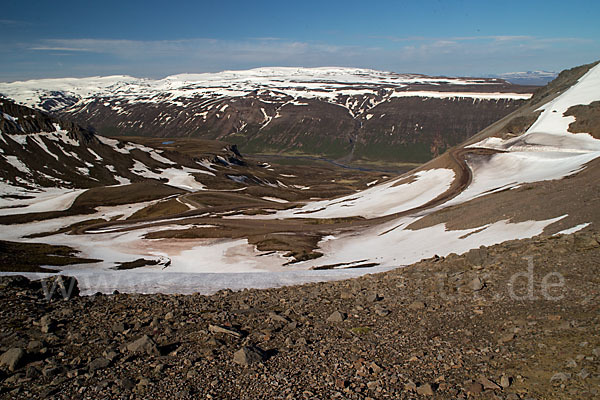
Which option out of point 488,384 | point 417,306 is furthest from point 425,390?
point 417,306

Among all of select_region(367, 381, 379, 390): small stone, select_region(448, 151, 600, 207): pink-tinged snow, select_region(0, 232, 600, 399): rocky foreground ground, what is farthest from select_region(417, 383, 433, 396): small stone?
select_region(448, 151, 600, 207): pink-tinged snow

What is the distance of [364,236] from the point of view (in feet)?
182

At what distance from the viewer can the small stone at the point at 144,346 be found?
1306cm

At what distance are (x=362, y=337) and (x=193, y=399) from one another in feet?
20.2

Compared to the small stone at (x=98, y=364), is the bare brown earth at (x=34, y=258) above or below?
below

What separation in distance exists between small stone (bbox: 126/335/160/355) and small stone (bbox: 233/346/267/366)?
2530 mm

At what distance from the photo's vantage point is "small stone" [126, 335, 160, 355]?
514 inches

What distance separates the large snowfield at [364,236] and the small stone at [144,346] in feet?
37.5

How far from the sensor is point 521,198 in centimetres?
4397

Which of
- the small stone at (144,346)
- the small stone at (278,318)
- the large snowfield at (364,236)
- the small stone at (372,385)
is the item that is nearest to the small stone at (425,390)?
the small stone at (372,385)

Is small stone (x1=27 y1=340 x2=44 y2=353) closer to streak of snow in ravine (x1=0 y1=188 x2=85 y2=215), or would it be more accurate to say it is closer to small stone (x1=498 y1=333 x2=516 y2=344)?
small stone (x1=498 y1=333 x2=516 y2=344)

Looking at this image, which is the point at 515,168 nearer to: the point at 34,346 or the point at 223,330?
the point at 223,330

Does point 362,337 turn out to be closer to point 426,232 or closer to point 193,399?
point 193,399

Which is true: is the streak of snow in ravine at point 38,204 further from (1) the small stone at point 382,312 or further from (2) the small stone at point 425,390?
(2) the small stone at point 425,390
